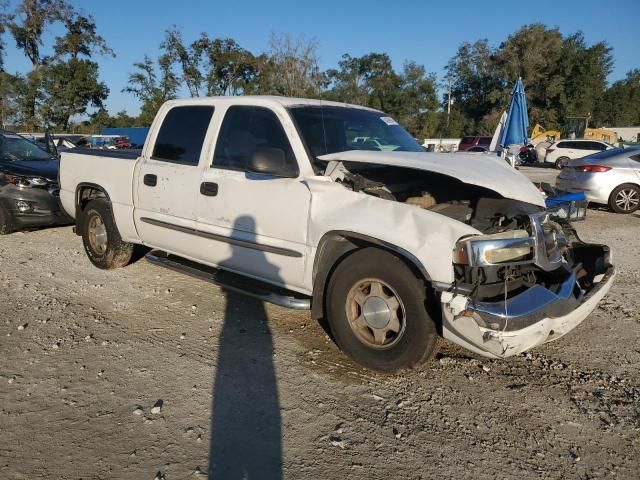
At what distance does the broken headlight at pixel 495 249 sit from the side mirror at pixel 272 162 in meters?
1.42

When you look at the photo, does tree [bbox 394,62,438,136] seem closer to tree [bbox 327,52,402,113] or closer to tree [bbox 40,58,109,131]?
tree [bbox 327,52,402,113]

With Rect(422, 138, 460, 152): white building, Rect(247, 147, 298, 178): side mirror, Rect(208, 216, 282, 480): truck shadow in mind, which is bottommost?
Rect(208, 216, 282, 480): truck shadow

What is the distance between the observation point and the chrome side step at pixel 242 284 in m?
3.72

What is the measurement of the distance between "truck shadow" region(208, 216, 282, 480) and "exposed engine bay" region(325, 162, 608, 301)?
1.13m

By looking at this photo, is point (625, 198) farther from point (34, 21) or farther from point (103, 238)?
point (34, 21)

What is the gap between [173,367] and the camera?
356cm

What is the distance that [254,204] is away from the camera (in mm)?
3934

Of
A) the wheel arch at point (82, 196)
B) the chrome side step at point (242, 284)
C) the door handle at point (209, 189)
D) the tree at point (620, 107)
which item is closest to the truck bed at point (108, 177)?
the wheel arch at point (82, 196)

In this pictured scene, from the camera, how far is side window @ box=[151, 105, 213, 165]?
450 cm

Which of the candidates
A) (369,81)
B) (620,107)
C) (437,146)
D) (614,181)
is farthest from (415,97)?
(614,181)

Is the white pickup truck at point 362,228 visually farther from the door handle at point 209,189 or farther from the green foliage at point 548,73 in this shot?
the green foliage at point 548,73

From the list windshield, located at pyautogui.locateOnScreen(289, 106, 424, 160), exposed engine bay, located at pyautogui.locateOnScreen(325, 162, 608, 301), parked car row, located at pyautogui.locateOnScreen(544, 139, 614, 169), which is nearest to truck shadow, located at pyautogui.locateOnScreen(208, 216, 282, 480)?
windshield, located at pyautogui.locateOnScreen(289, 106, 424, 160)

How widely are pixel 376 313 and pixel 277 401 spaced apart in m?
0.88

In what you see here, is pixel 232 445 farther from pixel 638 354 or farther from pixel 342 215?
pixel 638 354
